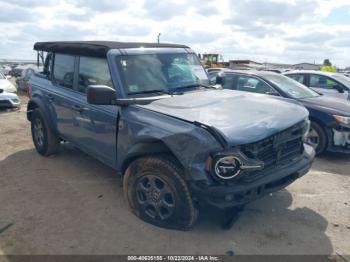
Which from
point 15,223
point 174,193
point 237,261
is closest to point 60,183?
point 15,223

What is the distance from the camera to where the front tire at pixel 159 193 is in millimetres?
3624

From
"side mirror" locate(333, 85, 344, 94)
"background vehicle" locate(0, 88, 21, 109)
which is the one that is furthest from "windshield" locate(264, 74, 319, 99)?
"background vehicle" locate(0, 88, 21, 109)

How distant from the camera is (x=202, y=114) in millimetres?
3762

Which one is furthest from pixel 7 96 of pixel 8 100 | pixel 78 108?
pixel 78 108

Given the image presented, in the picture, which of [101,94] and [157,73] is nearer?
[101,94]

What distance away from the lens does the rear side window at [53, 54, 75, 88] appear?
5.50m

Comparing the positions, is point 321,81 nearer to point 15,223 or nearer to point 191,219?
point 191,219

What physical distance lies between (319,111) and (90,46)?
13.7ft

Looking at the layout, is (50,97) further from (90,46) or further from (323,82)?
(323,82)

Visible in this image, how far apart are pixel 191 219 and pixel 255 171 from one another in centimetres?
81

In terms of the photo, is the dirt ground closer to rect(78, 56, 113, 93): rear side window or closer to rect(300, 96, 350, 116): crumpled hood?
rect(300, 96, 350, 116): crumpled hood

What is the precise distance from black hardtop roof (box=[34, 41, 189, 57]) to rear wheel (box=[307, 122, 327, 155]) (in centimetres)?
293

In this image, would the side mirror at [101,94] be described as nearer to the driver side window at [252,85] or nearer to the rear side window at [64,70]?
the rear side window at [64,70]

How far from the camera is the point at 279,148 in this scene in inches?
149
